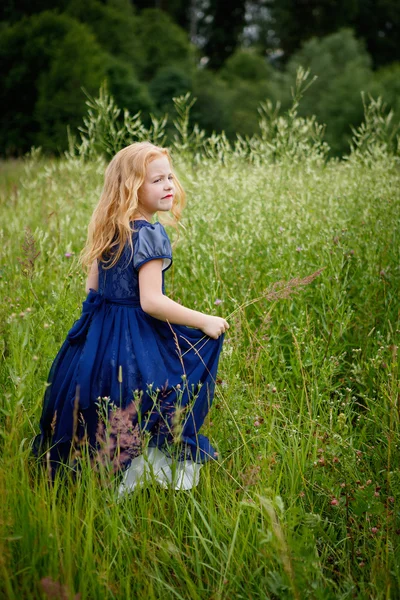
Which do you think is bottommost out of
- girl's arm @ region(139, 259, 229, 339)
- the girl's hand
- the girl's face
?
the girl's hand

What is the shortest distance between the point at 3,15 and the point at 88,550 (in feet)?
79.9

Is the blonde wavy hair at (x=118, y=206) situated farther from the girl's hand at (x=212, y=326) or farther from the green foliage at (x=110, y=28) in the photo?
the green foliage at (x=110, y=28)

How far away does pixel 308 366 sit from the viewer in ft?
8.29

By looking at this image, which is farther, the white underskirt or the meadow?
the white underskirt

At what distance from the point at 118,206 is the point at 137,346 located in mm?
556

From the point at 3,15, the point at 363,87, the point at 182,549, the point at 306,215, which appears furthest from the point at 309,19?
the point at 182,549

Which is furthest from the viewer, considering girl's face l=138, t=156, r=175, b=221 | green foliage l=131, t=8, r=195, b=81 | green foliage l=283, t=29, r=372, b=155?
green foliage l=131, t=8, r=195, b=81

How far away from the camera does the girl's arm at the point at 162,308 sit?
1916mm

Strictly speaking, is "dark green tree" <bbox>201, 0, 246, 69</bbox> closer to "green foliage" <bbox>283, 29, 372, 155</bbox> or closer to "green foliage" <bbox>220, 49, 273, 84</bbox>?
"green foliage" <bbox>220, 49, 273, 84</bbox>

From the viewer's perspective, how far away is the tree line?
1498cm

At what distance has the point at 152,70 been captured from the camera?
72.5 ft

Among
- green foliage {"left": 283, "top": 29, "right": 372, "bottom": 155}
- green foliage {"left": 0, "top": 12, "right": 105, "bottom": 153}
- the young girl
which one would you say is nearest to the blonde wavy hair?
the young girl

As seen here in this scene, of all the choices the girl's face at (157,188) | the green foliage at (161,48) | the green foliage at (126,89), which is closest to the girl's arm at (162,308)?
the girl's face at (157,188)

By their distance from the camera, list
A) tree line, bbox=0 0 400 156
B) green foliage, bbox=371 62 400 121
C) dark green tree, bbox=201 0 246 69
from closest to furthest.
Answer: tree line, bbox=0 0 400 156 < green foliage, bbox=371 62 400 121 < dark green tree, bbox=201 0 246 69
